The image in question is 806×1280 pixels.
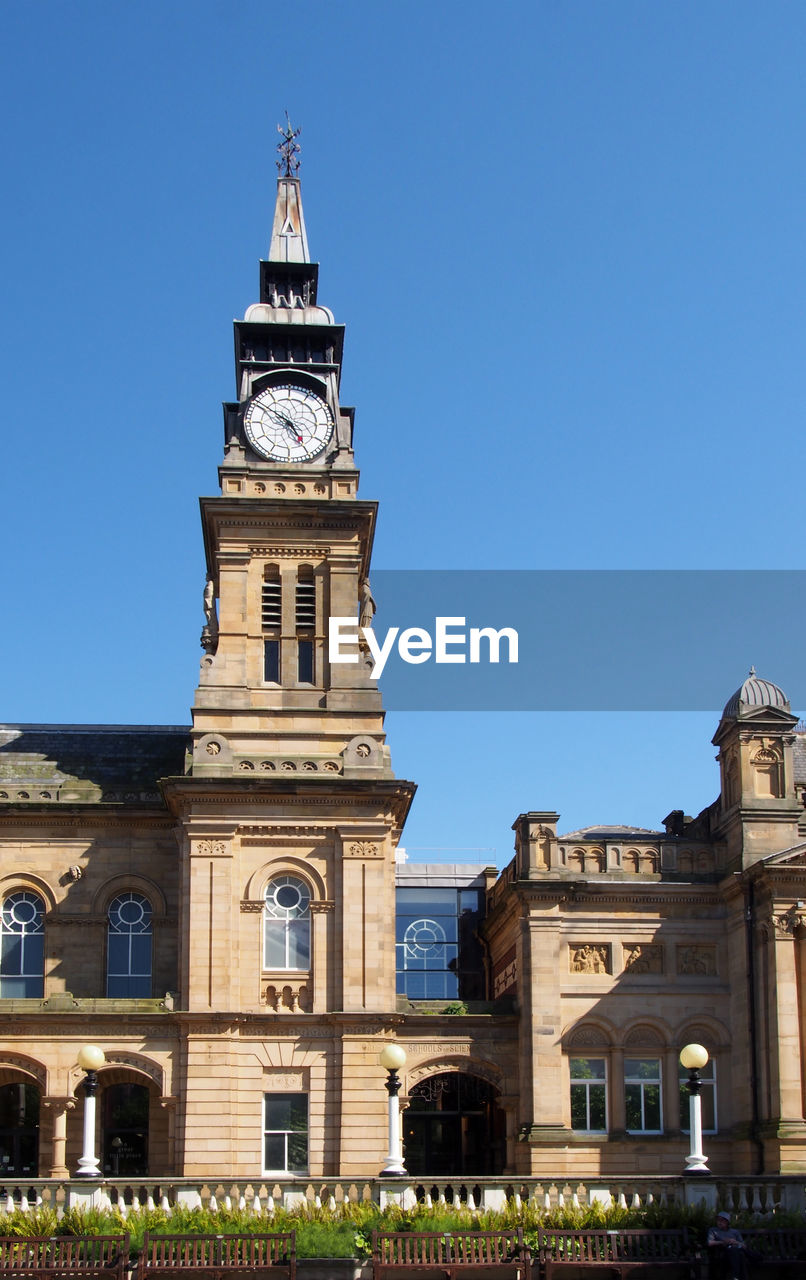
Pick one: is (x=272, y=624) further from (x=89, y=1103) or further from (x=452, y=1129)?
(x=89, y=1103)

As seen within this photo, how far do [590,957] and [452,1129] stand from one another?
808cm

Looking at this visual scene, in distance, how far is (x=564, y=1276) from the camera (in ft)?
93.5

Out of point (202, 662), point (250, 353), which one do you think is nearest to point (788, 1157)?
→ point (202, 662)

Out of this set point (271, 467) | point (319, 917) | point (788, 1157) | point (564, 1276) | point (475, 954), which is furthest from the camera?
point (475, 954)

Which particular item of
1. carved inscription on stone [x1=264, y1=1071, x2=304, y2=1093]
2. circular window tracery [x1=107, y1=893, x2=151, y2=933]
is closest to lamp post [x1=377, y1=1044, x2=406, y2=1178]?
carved inscription on stone [x1=264, y1=1071, x2=304, y2=1093]

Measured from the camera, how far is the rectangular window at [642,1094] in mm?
45094

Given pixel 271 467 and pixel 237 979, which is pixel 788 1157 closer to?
pixel 237 979

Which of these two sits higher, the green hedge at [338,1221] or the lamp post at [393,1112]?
the lamp post at [393,1112]

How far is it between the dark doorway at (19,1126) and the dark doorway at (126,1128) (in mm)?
1999

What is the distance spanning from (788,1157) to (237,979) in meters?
15.0

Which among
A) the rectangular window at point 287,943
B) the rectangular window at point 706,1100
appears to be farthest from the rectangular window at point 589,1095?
the rectangular window at point 287,943

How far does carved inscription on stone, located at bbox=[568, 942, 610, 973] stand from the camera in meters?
46.1

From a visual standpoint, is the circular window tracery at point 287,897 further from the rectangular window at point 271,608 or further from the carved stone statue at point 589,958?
the rectangular window at point 271,608

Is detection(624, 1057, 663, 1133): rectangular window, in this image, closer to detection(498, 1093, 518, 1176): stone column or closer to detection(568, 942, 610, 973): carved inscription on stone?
detection(568, 942, 610, 973): carved inscription on stone
